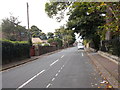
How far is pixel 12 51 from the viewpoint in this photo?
62.6 ft

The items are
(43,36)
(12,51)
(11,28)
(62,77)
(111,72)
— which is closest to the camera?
(62,77)

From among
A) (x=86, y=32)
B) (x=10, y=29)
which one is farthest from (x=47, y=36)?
(x=86, y=32)

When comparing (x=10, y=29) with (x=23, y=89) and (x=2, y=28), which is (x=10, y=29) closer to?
(x=2, y=28)

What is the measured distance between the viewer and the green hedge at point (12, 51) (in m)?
17.0

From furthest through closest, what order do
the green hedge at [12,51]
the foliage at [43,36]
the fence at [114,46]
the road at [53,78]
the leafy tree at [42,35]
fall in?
the foliage at [43,36] < the leafy tree at [42,35] < the green hedge at [12,51] < the fence at [114,46] < the road at [53,78]

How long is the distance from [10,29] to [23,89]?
3594 cm

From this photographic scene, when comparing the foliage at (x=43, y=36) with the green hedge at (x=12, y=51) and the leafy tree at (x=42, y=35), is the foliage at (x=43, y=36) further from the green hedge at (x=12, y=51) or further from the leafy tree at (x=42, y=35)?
the green hedge at (x=12, y=51)

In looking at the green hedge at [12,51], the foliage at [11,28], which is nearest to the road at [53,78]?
the green hedge at [12,51]

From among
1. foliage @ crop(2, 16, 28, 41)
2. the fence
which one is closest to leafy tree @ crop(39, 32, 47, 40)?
foliage @ crop(2, 16, 28, 41)

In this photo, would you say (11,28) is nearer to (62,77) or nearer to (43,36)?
(62,77)

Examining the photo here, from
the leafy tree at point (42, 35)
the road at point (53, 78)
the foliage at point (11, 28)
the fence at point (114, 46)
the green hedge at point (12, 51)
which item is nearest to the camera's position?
the road at point (53, 78)

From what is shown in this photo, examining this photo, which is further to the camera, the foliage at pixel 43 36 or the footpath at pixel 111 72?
the foliage at pixel 43 36

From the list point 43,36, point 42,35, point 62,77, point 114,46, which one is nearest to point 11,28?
point 114,46

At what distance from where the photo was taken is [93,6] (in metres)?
7.47
